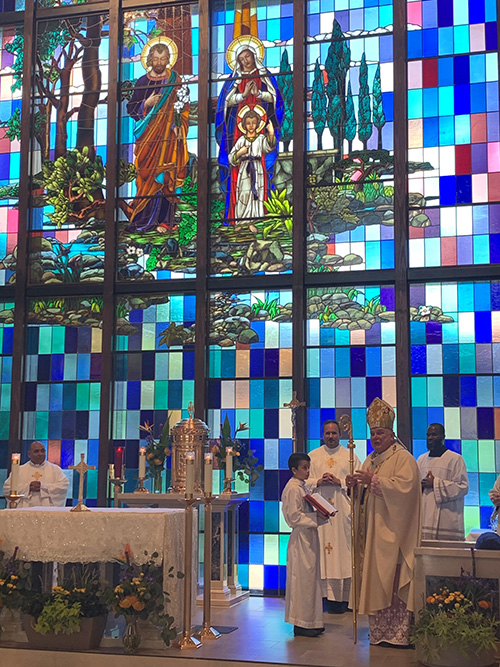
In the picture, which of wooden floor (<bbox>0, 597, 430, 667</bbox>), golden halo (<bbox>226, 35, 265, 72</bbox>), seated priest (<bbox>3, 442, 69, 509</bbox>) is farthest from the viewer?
golden halo (<bbox>226, 35, 265, 72</bbox>)

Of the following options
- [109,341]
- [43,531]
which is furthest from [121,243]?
[43,531]

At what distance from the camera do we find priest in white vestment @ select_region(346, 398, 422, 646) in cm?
707

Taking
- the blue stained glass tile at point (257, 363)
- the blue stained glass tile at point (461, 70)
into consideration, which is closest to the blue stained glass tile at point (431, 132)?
the blue stained glass tile at point (461, 70)

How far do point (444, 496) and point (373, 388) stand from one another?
196cm

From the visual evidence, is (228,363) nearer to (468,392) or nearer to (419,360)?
(419,360)

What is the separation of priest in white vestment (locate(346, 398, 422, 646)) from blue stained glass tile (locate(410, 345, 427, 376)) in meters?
3.35

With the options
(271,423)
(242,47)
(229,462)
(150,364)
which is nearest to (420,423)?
(271,423)

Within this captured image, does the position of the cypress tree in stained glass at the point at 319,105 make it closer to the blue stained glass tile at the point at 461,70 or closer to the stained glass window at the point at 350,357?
the blue stained glass tile at the point at 461,70

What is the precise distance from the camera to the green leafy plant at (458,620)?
6.34 meters

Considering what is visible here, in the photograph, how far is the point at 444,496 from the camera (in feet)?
29.8

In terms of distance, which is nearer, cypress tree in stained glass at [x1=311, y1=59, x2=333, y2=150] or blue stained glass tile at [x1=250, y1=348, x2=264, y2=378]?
blue stained glass tile at [x1=250, y1=348, x2=264, y2=378]

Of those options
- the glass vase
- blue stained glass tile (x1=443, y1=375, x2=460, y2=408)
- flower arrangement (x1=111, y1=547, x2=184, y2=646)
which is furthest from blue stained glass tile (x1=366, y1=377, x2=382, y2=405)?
the glass vase

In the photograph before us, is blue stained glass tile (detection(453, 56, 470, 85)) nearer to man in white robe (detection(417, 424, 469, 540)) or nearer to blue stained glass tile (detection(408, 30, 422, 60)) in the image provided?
blue stained glass tile (detection(408, 30, 422, 60))

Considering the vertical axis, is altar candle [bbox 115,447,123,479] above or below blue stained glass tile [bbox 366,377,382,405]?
below
